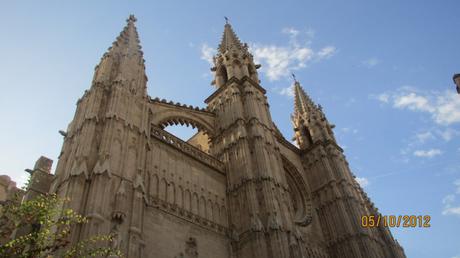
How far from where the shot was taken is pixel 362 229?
23.6 metres

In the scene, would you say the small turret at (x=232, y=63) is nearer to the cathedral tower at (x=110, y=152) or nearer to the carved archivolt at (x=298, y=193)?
the carved archivolt at (x=298, y=193)

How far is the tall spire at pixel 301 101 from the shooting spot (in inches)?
1353

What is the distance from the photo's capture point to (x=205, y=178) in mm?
19688

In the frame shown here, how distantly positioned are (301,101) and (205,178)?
18361 millimetres

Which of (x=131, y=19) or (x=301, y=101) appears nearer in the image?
(x=131, y=19)

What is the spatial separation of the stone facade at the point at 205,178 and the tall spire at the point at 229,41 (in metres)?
0.86

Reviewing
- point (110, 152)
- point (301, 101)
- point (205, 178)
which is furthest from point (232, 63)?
point (110, 152)

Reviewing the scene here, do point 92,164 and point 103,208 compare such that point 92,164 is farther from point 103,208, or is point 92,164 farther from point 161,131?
point 161,131

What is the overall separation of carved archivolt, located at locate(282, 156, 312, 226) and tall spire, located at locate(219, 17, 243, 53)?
995cm

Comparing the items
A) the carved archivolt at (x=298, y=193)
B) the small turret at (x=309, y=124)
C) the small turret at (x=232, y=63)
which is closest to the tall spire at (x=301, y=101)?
the small turret at (x=309, y=124)

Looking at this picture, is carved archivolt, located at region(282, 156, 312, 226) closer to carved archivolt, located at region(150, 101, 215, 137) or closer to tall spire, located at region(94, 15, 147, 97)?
carved archivolt, located at region(150, 101, 215, 137)

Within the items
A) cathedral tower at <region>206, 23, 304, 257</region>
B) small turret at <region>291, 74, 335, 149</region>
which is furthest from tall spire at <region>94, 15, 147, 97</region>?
small turret at <region>291, 74, 335, 149</region>

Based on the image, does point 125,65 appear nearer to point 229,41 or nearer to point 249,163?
point 249,163

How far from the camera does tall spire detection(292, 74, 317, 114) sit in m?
34.4
